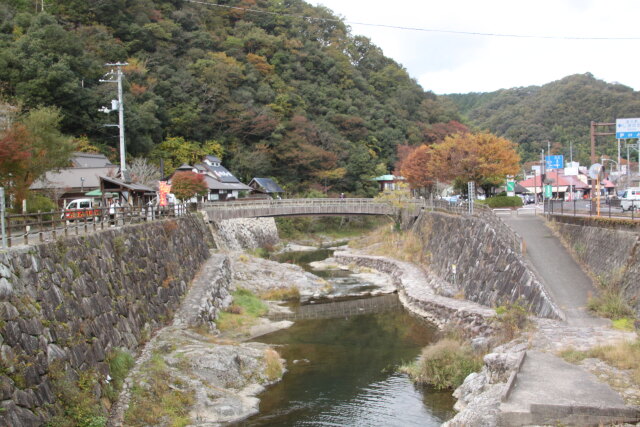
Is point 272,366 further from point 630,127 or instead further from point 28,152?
point 630,127

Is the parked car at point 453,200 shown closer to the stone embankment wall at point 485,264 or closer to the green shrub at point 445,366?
the stone embankment wall at point 485,264

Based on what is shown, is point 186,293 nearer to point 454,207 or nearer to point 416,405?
point 416,405

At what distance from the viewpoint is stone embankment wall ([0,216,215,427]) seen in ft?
32.4

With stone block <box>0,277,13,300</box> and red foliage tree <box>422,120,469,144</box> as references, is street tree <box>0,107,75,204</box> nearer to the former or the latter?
stone block <box>0,277,13,300</box>

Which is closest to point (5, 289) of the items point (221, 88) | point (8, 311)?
point (8, 311)

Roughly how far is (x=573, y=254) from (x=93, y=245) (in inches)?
734

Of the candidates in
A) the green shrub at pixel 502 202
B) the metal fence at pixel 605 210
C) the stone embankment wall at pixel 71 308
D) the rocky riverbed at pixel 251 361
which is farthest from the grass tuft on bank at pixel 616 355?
the green shrub at pixel 502 202

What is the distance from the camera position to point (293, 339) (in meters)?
22.6

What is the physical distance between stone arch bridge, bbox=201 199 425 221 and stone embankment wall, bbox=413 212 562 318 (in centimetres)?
1038

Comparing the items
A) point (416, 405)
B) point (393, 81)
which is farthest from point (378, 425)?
point (393, 81)

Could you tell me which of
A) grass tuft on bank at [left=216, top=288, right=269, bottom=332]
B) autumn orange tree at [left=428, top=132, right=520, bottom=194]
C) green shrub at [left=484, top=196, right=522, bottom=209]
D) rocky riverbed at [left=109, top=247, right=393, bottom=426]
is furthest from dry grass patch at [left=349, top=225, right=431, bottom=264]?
rocky riverbed at [left=109, top=247, right=393, bottom=426]

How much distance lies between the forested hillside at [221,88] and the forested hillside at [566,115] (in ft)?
52.7

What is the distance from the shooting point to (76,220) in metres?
15.9

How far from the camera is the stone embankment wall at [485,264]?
19.9 metres
